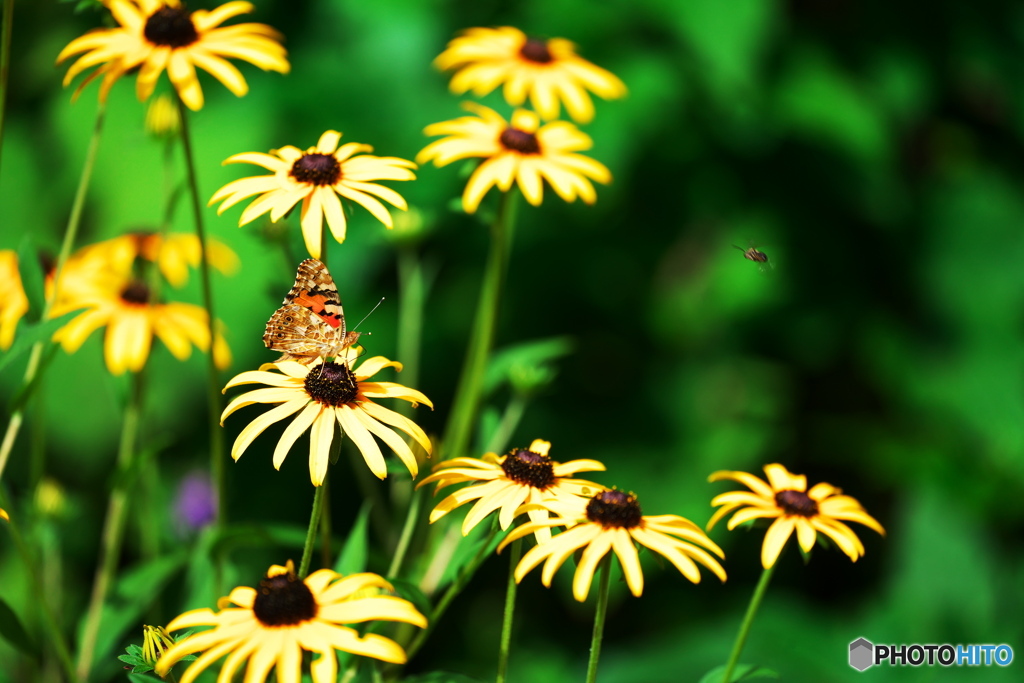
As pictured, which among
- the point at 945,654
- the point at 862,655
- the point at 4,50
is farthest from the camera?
the point at 862,655

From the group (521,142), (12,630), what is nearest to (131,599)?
(12,630)

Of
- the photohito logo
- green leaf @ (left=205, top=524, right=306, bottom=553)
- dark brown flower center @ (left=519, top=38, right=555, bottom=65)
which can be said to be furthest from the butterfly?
the photohito logo

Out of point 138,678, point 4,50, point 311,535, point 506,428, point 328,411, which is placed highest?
point 4,50

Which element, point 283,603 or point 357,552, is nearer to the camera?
point 283,603

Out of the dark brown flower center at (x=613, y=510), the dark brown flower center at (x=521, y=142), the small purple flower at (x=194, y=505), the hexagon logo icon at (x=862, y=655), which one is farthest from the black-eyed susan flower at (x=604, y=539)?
the hexagon logo icon at (x=862, y=655)

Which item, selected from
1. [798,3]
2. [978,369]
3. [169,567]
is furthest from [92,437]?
[978,369]

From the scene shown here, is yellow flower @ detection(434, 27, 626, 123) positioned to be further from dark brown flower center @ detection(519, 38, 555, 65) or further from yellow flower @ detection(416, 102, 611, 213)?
yellow flower @ detection(416, 102, 611, 213)

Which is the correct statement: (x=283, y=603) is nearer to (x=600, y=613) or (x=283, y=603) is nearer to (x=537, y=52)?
(x=600, y=613)
